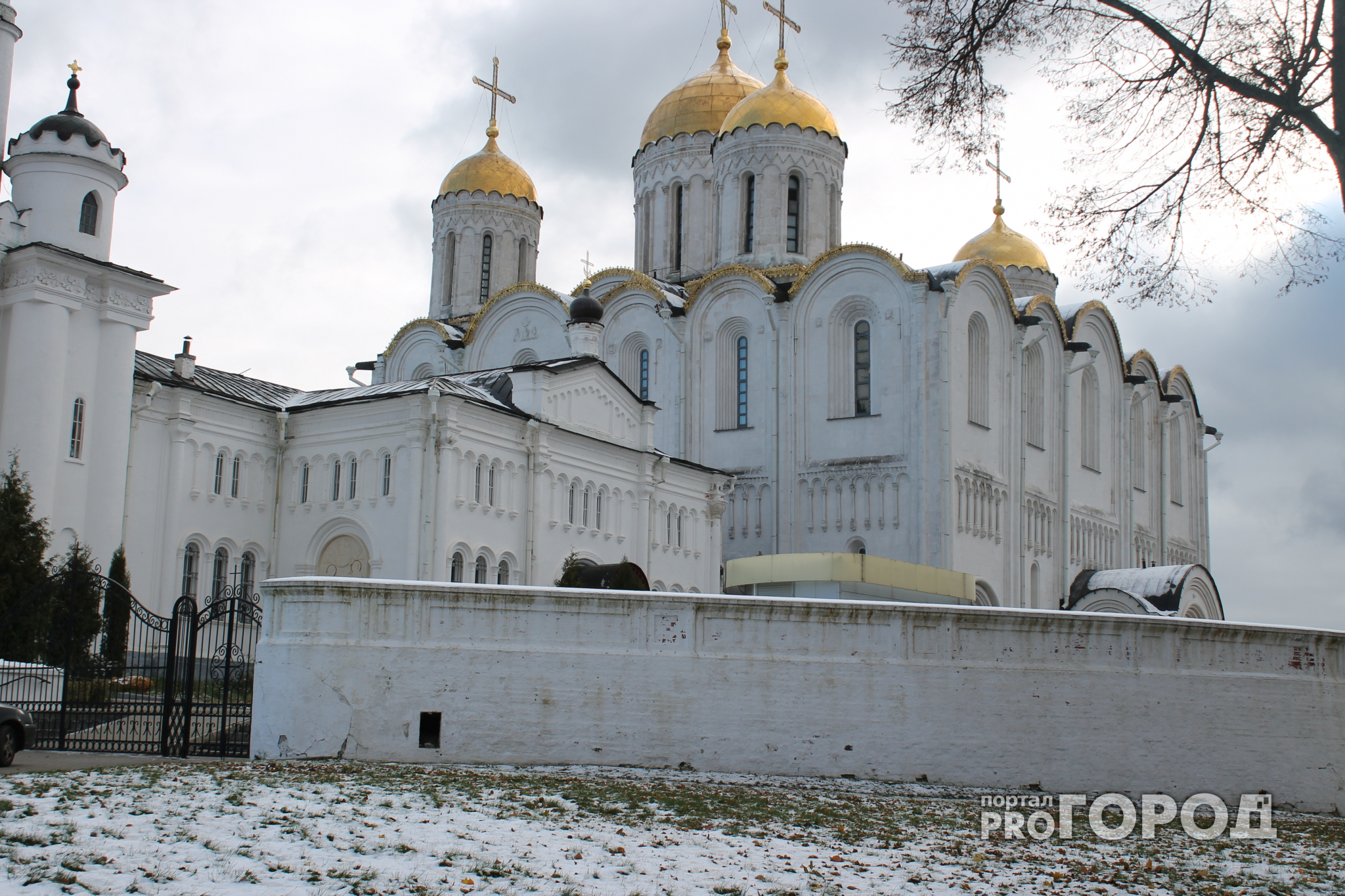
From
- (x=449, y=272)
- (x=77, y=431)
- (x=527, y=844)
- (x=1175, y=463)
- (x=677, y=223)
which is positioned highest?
(x=677, y=223)

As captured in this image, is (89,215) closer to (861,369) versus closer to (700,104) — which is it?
(861,369)

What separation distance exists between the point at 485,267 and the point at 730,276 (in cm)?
1150

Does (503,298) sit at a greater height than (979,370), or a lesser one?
greater

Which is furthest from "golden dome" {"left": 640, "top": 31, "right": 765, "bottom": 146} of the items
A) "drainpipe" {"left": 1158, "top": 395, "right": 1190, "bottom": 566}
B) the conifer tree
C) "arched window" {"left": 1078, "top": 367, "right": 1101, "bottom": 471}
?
the conifer tree

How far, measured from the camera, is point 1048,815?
33.1ft

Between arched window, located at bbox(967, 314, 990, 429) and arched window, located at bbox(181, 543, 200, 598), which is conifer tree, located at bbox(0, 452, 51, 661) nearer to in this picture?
arched window, located at bbox(181, 543, 200, 598)

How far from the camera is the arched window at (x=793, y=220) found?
111ft

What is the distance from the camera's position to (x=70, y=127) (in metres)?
20.8

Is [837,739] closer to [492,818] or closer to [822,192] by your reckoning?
[492,818]

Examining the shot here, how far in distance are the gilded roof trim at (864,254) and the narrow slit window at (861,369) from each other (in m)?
1.64

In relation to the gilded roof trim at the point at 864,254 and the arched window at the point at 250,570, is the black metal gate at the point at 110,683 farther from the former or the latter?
the gilded roof trim at the point at 864,254

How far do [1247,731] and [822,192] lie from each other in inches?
957

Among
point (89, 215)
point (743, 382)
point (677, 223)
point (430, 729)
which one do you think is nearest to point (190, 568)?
point (89, 215)

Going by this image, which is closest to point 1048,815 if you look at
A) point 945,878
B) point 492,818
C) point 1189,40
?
point 945,878
